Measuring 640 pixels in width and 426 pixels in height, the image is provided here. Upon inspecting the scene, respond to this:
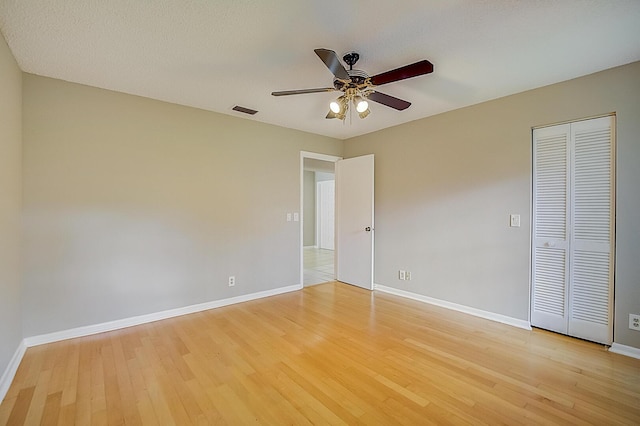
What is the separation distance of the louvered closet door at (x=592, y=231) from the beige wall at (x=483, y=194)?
0.09 metres

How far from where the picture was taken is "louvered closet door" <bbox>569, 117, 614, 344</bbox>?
8.23 ft

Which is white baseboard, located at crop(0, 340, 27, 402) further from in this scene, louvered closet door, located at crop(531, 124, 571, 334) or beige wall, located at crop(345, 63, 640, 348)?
louvered closet door, located at crop(531, 124, 571, 334)

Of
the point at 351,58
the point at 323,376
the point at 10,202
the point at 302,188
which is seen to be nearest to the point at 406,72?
the point at 351,58

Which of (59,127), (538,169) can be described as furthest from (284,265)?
(538,169)

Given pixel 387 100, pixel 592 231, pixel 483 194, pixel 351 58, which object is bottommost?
pixel 592 231

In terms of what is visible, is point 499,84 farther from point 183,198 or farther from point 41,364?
point 41,364

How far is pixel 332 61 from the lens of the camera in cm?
178

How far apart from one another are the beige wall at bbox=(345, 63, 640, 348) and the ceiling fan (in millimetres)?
1344

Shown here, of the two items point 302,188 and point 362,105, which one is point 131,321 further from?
point 362,105

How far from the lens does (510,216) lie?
9.97ft

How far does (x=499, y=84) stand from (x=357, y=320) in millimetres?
2840

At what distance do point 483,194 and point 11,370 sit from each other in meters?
4.52

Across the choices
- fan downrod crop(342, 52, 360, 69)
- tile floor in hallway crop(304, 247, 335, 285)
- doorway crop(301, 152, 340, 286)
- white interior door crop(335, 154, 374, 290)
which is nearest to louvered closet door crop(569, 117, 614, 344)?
fan downrod crop(342, 52, 360, 69)

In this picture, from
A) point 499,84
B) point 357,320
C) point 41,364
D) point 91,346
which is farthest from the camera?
point 357,320
